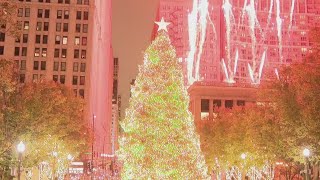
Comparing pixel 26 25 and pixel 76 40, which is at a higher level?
pixel 26 25

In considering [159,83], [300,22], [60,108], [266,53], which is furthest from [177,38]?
[159,83]

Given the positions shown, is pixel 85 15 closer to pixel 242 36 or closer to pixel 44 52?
pixel 44 52

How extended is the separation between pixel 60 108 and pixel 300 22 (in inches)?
4959

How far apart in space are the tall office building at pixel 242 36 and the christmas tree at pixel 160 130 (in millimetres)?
113619

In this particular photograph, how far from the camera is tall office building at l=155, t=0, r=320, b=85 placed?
153 metres

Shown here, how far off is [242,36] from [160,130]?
12515 cm

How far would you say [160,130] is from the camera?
A: 108 feet

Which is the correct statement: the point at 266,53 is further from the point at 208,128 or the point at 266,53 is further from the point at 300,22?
the point at 208,128

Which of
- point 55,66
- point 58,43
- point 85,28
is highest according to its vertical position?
point 85,28

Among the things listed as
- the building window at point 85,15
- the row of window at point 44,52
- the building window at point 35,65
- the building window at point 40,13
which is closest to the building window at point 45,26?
the building window at point 40,13

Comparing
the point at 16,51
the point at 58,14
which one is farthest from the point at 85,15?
the point at 16,51

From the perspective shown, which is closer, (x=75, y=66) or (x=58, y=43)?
(x=75, y=66)

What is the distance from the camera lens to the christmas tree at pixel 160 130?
32750 mm

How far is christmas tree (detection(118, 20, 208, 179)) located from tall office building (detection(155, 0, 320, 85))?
114m
